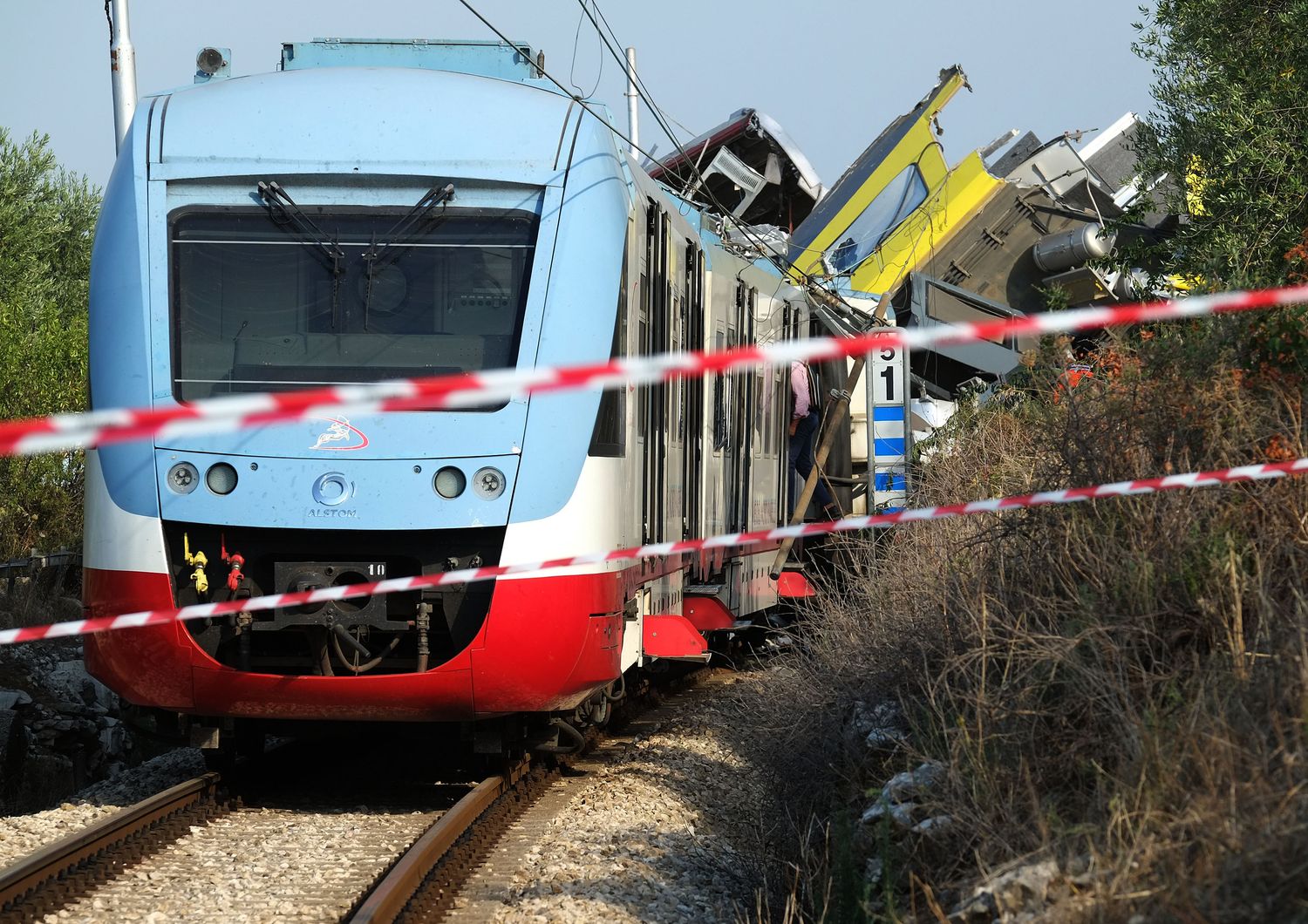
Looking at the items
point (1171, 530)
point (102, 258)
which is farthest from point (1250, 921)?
point (102, 258)

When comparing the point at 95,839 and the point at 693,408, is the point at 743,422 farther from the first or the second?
the point at 95,839

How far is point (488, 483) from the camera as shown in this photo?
7066 mm

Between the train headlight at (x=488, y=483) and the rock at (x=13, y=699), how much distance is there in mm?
4872

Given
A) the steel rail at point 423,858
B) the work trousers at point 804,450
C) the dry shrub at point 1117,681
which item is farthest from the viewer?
the work trousers at point 804,450

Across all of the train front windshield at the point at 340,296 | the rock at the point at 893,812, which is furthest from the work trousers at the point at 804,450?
the rock at the point at 893,812

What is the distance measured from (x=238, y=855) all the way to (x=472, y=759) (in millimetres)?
2744

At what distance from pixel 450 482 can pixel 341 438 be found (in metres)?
0.54

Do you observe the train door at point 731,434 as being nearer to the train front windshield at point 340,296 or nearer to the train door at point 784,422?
the train door at point 784,422

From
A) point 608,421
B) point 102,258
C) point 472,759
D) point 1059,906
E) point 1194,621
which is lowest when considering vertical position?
point 472,759

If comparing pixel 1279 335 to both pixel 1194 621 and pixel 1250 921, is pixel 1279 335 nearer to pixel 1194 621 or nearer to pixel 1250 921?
pixel 1194 621

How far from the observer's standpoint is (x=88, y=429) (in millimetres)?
3455

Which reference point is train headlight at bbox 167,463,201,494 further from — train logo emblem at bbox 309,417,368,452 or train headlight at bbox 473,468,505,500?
train headlight at bbox 473,468,505,500

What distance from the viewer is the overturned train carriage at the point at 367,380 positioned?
23.1 feet

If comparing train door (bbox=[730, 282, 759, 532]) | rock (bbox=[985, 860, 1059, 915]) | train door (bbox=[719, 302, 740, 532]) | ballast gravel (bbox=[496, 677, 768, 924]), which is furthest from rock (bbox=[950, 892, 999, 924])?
train door (bbox=[730, 282, 759, 532])
